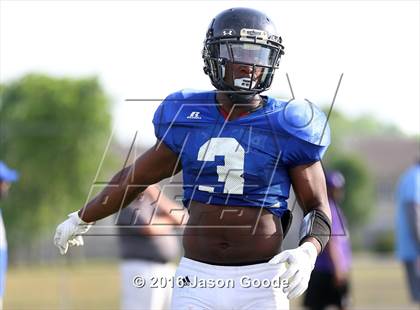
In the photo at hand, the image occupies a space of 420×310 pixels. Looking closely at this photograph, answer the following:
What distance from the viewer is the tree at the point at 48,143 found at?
98.1 ft

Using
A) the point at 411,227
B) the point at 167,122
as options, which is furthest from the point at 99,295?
the point at 167,122

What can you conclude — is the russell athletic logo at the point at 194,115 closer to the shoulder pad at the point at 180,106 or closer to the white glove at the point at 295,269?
the shoulder pad at the point at 180,106

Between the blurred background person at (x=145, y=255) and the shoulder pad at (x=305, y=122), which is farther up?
the shoulder pad at (x=305, y=122)

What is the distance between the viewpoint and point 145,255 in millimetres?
6762

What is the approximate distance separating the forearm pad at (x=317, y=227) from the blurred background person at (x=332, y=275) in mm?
4161

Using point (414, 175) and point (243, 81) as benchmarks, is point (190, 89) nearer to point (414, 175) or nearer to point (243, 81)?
point (243, 81)

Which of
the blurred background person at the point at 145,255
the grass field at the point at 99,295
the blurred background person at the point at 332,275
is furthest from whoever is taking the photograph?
the grass field at the point at 99,295

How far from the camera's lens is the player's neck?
13.0 feet

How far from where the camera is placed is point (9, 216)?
32.4m

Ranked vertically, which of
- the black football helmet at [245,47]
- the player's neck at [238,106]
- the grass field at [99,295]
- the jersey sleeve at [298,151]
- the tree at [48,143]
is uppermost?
the black football helmet at [245,47]

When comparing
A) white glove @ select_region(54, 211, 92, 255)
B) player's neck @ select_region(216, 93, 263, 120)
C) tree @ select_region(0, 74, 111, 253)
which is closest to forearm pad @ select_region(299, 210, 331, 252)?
player's neck @ select_region(216, 93, 263, 120)

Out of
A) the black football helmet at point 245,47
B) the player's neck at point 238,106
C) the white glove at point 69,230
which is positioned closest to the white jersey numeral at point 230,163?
the player's neck at point 238,106

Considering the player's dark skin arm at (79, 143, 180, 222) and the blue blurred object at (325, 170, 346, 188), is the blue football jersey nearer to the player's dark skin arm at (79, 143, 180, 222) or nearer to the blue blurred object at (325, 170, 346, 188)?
the player's dark skin arm at (79, 143, 180, 222)

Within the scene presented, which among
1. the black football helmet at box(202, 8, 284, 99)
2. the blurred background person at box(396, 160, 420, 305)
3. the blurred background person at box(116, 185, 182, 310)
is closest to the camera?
the black football helmet at box(202, 8, 284, 99)
